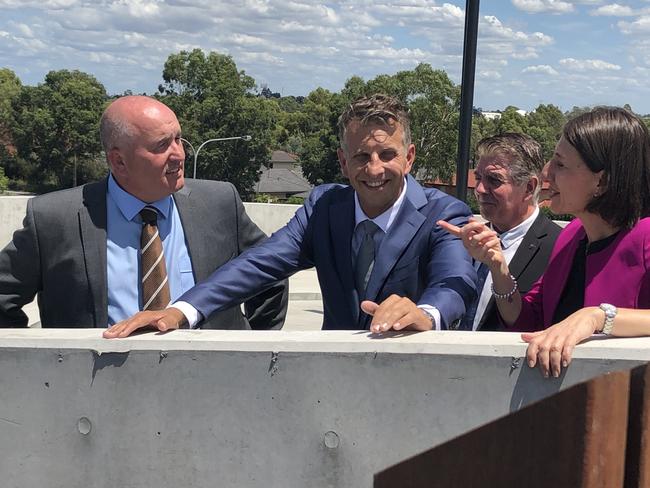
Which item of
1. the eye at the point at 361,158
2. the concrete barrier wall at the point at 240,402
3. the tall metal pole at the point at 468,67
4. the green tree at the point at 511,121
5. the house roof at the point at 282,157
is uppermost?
the green tree at the point at 511,121

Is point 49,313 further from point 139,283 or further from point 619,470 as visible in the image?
point 619,470

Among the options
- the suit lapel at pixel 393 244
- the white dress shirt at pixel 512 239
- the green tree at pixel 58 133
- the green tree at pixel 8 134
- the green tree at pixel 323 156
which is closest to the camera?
the suit lapel at pixel 393 244

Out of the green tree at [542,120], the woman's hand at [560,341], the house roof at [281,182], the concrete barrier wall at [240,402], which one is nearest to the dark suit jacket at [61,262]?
the concrete barrier wall at [240,402]

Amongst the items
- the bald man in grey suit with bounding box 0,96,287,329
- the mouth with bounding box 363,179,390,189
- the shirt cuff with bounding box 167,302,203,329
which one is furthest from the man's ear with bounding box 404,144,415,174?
the bald man in grey suit with bounding box 0,96,287,329

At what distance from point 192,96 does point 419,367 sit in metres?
79.6

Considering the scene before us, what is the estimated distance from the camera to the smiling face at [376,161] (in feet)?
9.26

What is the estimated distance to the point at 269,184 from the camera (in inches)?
3841

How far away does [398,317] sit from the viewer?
2287mm

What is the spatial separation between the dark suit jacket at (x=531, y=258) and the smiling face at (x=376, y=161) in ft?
2.25

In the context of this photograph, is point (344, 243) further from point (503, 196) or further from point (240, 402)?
point (503, 196)

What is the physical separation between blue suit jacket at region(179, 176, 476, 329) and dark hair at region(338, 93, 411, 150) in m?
0.23

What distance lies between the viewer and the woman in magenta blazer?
7.60 feet

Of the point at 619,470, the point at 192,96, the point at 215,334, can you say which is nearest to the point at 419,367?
the point at 215,334

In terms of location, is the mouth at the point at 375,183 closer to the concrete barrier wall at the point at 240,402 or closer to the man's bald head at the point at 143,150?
the concrete barrier wall at the point at 240,402
